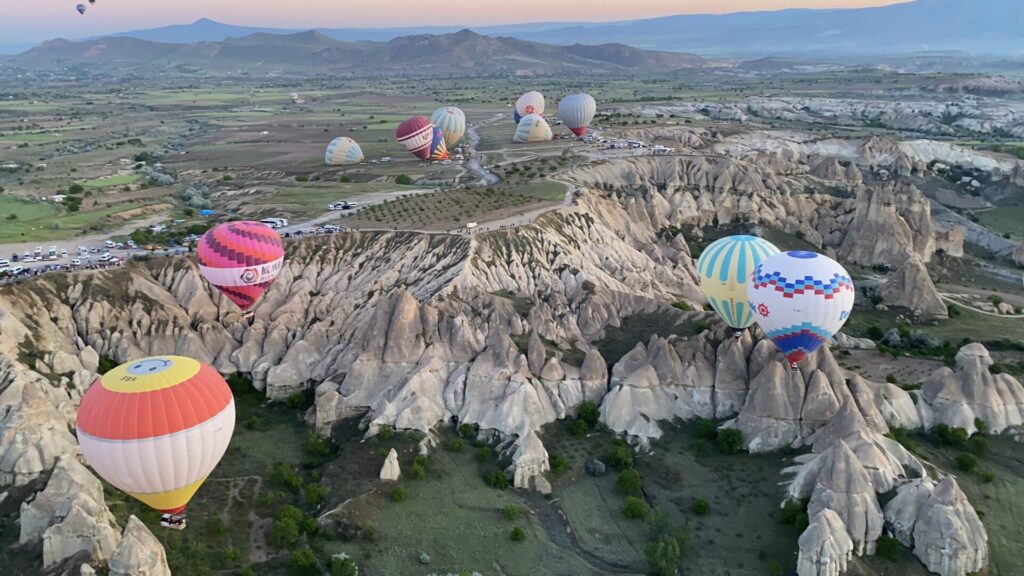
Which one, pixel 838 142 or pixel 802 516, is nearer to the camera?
pixel 802 516

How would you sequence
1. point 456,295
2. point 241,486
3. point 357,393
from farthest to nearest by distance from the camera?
point 456,295 → point 357,393 → point 241,486

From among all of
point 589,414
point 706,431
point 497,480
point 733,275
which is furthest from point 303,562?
point 733,275

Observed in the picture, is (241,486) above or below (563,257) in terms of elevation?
below

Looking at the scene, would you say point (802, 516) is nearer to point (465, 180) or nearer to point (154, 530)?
point (154, 530)

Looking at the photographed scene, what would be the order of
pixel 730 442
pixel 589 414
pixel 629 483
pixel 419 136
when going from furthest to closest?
pixel 419 136
pixel 589 414
pixel 730 442
pixel 629 483

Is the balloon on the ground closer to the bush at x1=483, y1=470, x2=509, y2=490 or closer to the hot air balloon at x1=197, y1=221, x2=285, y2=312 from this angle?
the hot air balloon at x1=197, y1=221, x2=285, y2=312

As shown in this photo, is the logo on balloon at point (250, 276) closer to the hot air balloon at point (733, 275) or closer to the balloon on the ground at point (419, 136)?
the hot air balloon at point (733, 275)

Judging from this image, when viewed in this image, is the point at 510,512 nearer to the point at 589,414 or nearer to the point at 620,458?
the point at 620,458

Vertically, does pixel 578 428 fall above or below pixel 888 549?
below

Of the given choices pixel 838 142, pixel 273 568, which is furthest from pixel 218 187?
pixel 838 142
